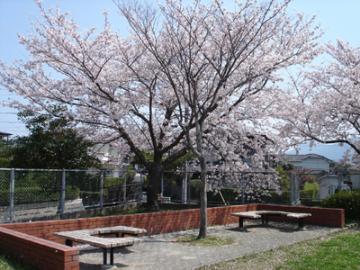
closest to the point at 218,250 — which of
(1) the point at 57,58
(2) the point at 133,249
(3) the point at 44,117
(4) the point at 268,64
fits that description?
(2) the point at 133,249

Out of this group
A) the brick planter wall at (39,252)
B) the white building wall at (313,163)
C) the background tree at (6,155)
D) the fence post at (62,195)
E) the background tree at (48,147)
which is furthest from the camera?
the white building wall at (313,163)

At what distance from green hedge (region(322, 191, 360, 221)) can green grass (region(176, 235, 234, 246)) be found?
5.72 meters

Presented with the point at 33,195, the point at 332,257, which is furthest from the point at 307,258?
the point at 33,195

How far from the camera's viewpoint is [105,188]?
15.3m

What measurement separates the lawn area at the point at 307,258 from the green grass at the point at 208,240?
152 cm

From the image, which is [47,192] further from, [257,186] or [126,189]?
[257,186]

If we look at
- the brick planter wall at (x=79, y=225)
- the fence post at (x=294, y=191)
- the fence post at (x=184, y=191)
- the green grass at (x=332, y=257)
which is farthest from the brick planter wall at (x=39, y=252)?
the fence post at (x=294, y=191)

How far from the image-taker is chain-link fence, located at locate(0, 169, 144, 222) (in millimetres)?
11219

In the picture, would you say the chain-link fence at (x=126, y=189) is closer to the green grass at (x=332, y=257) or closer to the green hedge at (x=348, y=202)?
the green hedge at (x=348, y=202)

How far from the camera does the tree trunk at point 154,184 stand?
576 inches

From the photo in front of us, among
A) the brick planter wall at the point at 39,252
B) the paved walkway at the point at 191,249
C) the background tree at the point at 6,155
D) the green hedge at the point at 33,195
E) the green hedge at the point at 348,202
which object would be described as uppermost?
the background tree at the point at 6,155

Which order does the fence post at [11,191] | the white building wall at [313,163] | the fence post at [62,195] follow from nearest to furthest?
1. the fence post at [11,191]
2. the fence post at [62,195]
3. the white building wall at [313,163]

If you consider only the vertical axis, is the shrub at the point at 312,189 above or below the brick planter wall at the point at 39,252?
above

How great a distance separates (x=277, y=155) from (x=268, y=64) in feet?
15.4
